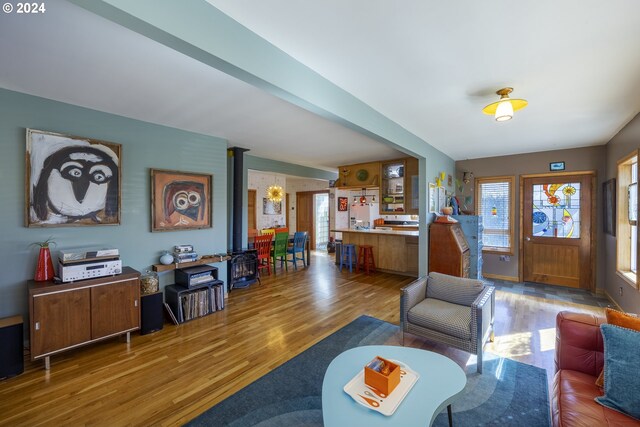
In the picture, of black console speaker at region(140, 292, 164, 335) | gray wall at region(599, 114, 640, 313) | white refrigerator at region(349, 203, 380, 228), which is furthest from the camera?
white refrigerator at region(349, 203, 380, 228)

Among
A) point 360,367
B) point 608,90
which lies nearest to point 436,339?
point 360,367

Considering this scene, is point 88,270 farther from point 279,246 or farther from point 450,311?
point 279,246

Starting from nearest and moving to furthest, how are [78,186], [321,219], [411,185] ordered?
[78,186] → [411,185] → [321,219]

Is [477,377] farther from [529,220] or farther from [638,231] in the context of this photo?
[529,220]

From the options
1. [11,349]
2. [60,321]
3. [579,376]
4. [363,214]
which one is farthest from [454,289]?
[363,214]

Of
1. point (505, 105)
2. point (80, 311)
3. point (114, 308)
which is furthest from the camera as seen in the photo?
point (114, 308)

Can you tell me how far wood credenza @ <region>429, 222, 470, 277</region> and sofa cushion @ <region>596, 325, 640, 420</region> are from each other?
296 centimetres

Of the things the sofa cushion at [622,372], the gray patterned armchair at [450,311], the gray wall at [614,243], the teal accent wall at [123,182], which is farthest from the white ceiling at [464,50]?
the teal accent wall at [123,182]

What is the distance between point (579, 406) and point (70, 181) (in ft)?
14.5

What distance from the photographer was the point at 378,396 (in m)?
1.51

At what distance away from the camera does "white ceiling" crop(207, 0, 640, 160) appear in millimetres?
1554

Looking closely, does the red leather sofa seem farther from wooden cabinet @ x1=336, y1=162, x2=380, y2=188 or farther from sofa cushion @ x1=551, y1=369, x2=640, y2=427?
wooden cabinet @ x1=336, y1=162, x2=380, y2=188

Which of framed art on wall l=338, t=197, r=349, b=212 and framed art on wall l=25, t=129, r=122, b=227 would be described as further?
framed art on wall l=338, t=197, r=349, b=212

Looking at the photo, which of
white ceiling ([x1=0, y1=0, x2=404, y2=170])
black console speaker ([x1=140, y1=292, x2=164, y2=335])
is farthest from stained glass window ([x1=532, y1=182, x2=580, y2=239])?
black console speaker ([x1=140, y1=292, x2=164, y2=335])
